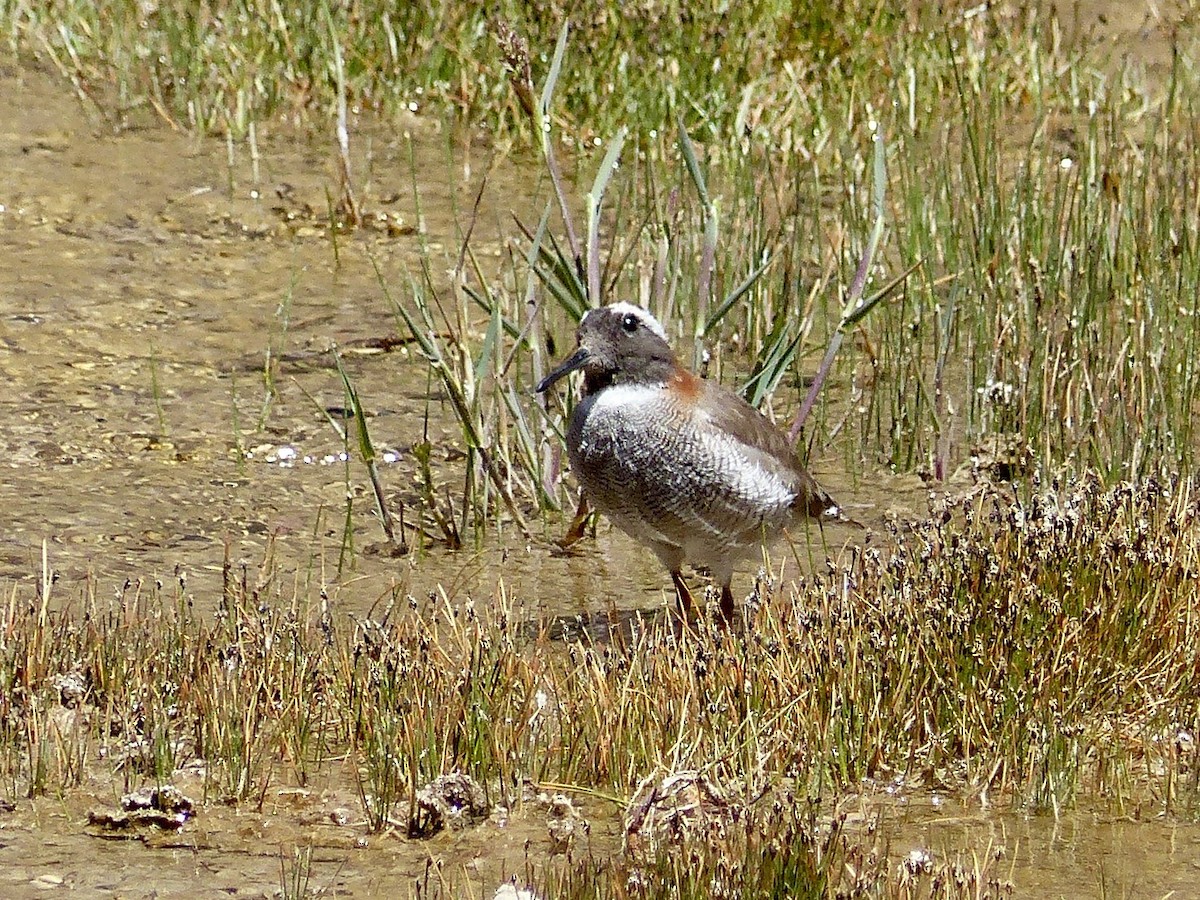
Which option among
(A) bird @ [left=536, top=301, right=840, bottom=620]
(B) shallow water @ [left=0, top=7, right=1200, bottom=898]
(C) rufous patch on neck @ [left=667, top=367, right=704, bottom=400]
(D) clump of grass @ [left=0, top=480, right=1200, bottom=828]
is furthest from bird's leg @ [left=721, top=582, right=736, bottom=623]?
(D) clump of grass @ [left=0, top=480, right=1200, bottom=828]

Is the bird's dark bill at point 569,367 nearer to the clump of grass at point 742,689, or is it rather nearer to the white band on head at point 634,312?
the white band on head at point 634,312

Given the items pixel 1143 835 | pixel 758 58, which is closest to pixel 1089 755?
pixel 1143 835

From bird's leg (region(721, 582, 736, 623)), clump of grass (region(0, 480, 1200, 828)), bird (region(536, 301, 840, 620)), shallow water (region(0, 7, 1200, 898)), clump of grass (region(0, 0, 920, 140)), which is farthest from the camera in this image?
clump of grass (region(0, 0, 920, 140))

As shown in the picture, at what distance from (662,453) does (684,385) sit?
0.89 feet

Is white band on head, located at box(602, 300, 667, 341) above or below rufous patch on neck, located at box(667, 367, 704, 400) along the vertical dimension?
above

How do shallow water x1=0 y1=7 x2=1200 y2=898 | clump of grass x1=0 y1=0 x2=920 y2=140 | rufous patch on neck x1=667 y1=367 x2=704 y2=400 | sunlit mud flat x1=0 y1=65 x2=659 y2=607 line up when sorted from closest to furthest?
shallow water x1=0 y1=7 x2=1200 y2=898 < rufous patch on neck x1=667 y1=367 x2=704 y2=400 < sunlit mud flat x1=0 y1=65 x2=659 y2=607 < clump of grass x1=0 y1=0 x2=920 y2=140

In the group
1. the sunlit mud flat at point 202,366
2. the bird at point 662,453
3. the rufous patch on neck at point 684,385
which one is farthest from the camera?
the sunlit mud flat at point 202,366

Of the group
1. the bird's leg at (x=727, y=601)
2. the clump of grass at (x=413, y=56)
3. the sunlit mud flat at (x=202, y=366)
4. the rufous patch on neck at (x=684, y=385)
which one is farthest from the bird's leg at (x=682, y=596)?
the clump of grass at (x=413, y=56)

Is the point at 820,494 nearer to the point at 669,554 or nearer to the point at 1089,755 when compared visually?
the point at 669,554

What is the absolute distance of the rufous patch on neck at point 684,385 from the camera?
6.07 meters

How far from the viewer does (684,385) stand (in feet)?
20.0

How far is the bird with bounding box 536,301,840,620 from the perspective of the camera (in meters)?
5.95

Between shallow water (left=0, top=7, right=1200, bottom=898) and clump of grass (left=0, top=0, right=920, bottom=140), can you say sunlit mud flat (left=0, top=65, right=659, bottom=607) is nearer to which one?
shallow water (left=0, top=7, right=1200, bottom=898)

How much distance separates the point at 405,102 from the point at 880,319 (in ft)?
11.7
